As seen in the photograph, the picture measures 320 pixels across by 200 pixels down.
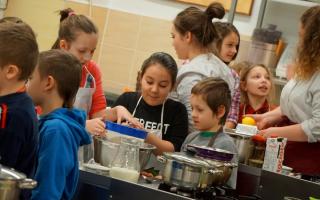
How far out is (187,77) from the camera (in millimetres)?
2844

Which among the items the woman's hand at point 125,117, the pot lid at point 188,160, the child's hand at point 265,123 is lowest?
the pot lid at point 188,160

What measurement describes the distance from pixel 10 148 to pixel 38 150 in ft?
0.50

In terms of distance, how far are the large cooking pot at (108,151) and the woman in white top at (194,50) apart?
0.56m

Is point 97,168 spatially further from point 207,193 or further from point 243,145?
point 243,145

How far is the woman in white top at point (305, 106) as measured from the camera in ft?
9.45

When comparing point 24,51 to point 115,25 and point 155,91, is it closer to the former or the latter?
point 155,91

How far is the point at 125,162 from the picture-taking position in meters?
2.20

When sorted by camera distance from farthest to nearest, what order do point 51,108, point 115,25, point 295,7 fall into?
point 115,25 → point 295,7 → point 51,108

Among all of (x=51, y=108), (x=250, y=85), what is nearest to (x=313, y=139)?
(x=250, y=85)

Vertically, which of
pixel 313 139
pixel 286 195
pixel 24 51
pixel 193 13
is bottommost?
pixel 286 195

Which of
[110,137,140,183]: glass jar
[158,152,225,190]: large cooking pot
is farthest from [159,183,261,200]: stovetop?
[110,137,140,183]: glass jar

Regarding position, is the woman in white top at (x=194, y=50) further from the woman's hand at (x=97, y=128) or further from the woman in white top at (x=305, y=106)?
the woman's hand at (x=97, y=128)

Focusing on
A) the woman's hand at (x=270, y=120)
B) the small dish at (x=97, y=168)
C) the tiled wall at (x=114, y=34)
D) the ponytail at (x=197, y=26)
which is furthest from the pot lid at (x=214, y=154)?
the tiled wall at (x=114, y=34)

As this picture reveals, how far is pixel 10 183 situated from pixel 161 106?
61.4 inches
